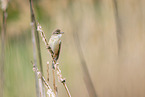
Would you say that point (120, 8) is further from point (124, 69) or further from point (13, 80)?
point (13, 80)

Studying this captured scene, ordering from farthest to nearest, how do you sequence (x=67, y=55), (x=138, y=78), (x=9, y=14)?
(x=9, y=14)
(x=67, y=55)
(x=138, y=78)

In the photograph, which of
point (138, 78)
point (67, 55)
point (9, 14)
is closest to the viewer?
point (138, 78)

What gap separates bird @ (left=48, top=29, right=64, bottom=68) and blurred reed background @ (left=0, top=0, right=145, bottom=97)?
0.03 m

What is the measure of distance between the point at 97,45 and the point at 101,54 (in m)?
0.04

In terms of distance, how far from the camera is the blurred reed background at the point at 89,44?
2.40 feet

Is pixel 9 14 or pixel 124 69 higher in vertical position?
pixel 9 14

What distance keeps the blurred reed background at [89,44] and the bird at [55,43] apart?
0.09 feet

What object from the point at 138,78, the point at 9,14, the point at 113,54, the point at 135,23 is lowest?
the point at 138,78

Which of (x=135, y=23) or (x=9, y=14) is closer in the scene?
(x=135, y=23)

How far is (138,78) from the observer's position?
716 millimetres

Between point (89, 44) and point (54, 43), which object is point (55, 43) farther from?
point (89, 44)

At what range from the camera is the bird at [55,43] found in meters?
0.80

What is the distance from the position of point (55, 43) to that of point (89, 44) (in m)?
0.16

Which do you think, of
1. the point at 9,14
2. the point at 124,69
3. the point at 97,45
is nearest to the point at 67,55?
the point at 97,45
